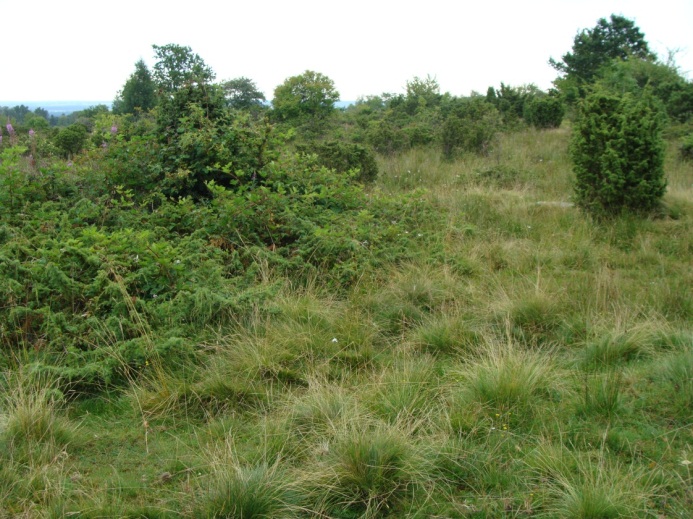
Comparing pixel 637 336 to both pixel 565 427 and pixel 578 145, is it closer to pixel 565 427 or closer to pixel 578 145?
pixel 565 427

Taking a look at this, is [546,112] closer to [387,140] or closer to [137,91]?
[387,140]

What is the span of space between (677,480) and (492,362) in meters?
1.16

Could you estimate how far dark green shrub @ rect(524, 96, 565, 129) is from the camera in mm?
15938

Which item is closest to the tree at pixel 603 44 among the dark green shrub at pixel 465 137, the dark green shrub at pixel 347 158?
the dark green shrub at pixel 465 137

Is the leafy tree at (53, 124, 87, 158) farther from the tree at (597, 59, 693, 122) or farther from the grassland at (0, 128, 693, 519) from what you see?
the tree at (597, 59, 693, 122)

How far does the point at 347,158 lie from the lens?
32.7 feet

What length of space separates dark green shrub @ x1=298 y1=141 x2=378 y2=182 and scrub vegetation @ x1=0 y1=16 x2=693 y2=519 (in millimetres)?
2265

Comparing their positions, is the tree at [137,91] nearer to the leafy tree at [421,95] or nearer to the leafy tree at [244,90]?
the leafy tree at [244,90]

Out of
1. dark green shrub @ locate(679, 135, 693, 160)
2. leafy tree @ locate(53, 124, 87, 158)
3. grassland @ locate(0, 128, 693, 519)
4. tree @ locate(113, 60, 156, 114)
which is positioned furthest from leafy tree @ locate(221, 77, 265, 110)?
grassland @ locate(0, 128, 693, 519)

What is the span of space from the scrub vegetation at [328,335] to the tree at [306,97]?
14.6 meters

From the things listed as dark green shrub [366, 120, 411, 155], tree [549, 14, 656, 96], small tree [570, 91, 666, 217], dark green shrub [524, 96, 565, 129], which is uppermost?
tree [549, 14, 656, 96]

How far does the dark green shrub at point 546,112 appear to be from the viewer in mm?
15938

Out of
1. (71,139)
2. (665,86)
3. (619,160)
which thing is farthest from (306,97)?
(619,160)

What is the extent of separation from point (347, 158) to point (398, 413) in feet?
24.2
